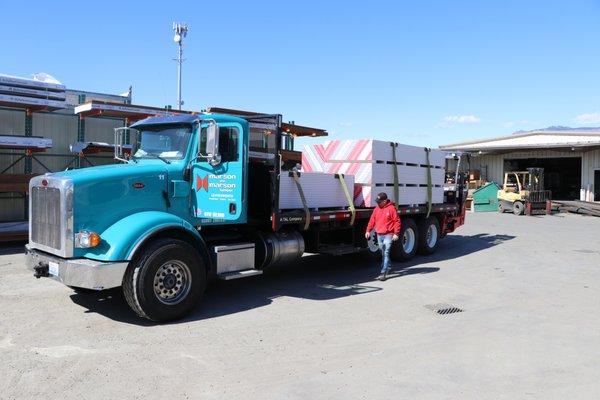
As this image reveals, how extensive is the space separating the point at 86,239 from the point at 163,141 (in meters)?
2.07

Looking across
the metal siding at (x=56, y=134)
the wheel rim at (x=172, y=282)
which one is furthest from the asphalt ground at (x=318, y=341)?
the metal siding at (x=56, y=134)

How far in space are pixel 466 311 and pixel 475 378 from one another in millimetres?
2720

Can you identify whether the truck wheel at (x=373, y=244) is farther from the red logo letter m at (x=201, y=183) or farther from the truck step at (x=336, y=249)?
the red logo letter m at (x=201, y=183)

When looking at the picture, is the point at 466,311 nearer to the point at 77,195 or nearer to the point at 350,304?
the point at 350,304

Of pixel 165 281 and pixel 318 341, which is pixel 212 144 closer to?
pixel 165 281

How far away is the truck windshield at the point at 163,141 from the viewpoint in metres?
7.73

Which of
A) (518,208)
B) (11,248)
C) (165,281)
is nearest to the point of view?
(165,281)

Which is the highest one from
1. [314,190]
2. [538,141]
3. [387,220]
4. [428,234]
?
[538,141]

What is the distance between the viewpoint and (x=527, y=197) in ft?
94.1

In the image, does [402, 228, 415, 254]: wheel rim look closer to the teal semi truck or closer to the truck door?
the teal semi truck

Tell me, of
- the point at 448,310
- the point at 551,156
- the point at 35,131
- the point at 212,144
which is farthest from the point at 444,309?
the point at 551,156

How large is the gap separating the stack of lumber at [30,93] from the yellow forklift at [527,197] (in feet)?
78.1

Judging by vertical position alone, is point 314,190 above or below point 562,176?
below

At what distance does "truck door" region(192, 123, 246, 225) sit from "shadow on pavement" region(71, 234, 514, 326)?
1330mm
